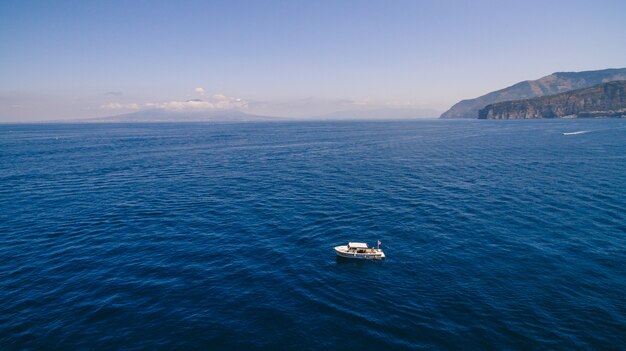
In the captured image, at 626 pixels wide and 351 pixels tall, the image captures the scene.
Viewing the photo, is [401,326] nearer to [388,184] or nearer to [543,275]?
[543,275]

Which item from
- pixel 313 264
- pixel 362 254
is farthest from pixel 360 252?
pixel 313 264

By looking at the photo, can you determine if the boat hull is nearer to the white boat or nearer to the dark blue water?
the white boat

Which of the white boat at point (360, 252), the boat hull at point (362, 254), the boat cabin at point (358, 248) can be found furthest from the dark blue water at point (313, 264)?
the boat cabin at point (358, 248)

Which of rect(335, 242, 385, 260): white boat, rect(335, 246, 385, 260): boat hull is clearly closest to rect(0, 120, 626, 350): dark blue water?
rect(335, 246, 385, 260): boat hull

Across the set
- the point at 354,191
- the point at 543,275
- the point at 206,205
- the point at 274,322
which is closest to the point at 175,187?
the point at 206,205

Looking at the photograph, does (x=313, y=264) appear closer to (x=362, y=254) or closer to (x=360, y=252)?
(x=360, y=252)
